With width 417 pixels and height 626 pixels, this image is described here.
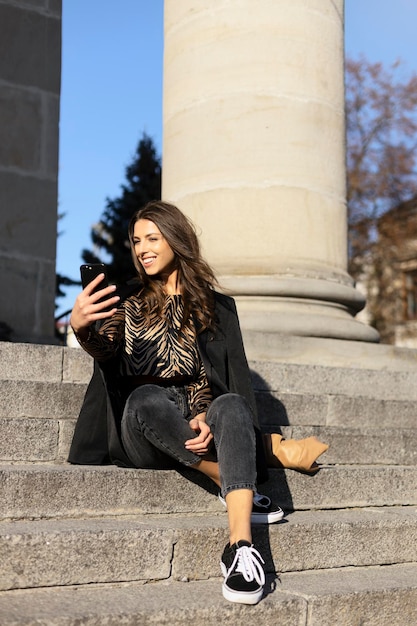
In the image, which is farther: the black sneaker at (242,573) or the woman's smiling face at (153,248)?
the woman's smiling face at (153,248)

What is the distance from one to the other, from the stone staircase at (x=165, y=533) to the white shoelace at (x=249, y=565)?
0.31ft

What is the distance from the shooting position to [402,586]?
360 cm

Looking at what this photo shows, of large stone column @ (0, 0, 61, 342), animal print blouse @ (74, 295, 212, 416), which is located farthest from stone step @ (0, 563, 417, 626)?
large stone column @ (0, 0, 61, 342)

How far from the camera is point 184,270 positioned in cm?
439

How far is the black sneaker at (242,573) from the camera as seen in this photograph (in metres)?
3.19

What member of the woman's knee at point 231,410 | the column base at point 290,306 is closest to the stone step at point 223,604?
the woman's knee at point 231,410

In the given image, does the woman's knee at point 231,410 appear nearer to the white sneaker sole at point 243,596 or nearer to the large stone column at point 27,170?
the white sneaker sole at point 243,596

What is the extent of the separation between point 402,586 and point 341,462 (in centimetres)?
146

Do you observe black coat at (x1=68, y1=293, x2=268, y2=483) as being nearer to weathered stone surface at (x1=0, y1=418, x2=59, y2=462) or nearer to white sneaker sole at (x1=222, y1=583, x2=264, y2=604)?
weathered stone surface at (x1=0, y1=418, x2=59, y2=462)

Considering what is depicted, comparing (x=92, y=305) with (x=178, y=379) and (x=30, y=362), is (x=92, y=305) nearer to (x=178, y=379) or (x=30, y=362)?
(x=178, y=379)

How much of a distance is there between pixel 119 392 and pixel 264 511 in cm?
87

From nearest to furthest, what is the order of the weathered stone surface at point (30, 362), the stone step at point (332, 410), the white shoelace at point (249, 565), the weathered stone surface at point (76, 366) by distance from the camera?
1. the white shoelace at point (249, 565)
2. the weathered stone surface at point (30, 362)
3. the weathered stone surface at point (76, 366)
4. the stone step at point (332, 410)

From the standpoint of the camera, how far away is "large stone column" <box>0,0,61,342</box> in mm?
7430

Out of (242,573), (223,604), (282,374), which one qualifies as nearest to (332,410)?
(282,374)
